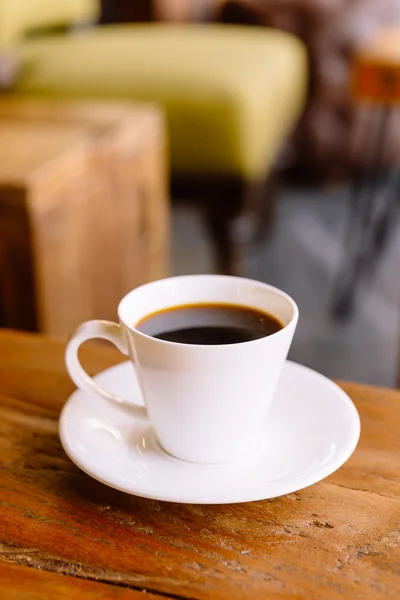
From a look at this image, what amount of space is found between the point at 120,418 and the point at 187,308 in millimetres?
73

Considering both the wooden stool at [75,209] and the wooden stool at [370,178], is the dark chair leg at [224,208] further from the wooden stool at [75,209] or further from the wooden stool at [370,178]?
the wooden stool at [370,178]

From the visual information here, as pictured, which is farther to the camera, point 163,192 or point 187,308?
point 163,192

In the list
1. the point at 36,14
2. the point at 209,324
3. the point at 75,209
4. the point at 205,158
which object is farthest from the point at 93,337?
the point at 36,14

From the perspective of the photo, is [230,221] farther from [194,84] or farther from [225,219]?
[194,84]

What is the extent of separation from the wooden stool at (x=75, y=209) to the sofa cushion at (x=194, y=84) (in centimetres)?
15

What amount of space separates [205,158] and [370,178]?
883 millimetres

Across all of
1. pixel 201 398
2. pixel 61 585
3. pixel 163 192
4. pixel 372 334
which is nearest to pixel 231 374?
pixel 201 398

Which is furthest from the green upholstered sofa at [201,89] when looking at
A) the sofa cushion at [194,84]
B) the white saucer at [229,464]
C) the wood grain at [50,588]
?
the wood grain at [50,588]

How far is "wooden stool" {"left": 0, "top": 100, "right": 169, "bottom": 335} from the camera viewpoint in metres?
0.89

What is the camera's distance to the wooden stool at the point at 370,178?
1245 millimetres

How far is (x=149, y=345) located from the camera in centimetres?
37

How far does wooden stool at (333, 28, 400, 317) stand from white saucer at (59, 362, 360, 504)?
910 mm

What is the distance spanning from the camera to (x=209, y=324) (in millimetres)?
410

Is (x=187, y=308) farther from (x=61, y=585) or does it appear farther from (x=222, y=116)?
(x=222, y=116)
